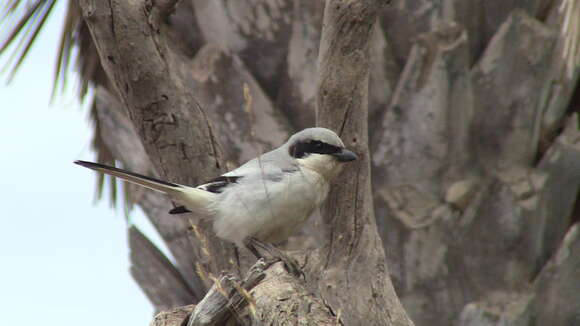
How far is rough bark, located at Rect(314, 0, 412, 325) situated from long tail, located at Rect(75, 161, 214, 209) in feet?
2.17

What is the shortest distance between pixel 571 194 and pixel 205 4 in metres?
2.43

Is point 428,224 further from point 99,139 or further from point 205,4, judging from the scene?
point 99,139

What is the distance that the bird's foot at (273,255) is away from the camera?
3205mm

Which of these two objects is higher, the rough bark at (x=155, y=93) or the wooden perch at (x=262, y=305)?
the rough bark at (x=155, y=93)

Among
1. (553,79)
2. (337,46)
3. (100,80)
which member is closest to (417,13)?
(553,79)

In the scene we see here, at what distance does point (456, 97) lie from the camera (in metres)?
4.27

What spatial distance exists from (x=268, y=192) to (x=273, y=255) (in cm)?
29

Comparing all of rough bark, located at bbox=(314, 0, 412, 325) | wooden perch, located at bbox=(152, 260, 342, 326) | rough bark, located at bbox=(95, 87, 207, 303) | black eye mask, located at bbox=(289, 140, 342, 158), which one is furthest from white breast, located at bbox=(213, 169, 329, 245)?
rough bark, located at bbox=(95, 87, 207, 303)

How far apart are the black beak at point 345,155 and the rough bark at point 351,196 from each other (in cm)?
15

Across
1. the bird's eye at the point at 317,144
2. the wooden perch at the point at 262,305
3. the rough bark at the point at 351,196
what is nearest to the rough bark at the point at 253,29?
the rough bark at the point at 351,196

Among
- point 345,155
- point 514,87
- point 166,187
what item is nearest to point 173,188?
point 166,187

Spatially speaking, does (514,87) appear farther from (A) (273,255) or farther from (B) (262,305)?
(B) (262,305)

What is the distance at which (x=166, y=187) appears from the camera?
3.29 meters

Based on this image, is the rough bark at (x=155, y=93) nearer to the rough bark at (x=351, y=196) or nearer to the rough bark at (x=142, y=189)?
the rough bark at (x=351, y=196)
